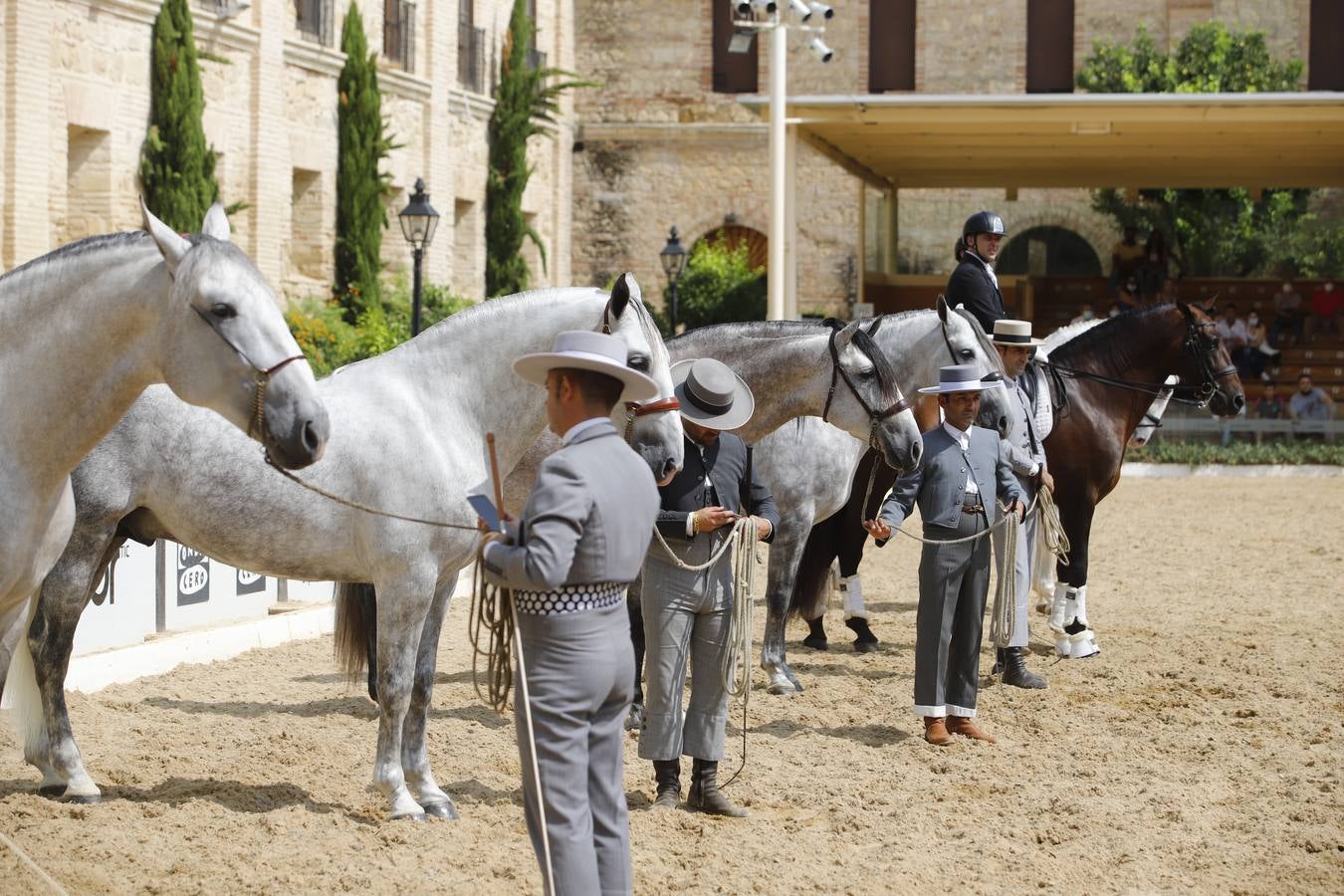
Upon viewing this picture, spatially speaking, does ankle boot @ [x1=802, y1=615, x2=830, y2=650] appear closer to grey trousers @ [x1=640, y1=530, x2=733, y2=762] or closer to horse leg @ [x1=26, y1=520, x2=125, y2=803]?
grey trousers @ [x1=640, y1=530, x2=733, y2=762]

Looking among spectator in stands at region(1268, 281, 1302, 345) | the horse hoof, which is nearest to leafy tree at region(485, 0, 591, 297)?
spectator in stands at region(1268, 281, 1302, 345)

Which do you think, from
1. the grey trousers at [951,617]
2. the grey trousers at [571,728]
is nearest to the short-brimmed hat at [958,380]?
the grey trousers at [951,617]

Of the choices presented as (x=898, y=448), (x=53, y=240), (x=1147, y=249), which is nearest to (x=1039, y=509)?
(x=898, y=448)

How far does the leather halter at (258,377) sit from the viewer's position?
4.87 m

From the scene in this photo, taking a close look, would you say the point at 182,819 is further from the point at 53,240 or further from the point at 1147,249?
the point at 1147,249

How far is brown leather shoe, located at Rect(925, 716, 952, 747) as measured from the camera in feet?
26.3

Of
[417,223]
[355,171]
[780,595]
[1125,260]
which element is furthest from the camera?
[1125,260]

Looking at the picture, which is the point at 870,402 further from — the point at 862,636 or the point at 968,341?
→ the point at 862,636

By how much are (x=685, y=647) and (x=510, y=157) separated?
27793mm

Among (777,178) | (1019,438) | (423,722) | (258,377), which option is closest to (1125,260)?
(777,178)

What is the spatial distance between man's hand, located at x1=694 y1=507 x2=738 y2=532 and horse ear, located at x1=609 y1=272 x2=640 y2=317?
36.9 inches

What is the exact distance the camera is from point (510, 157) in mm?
33406

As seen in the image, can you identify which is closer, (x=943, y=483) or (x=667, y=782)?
(x=667, y=782)

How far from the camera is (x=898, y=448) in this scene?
775 cm
